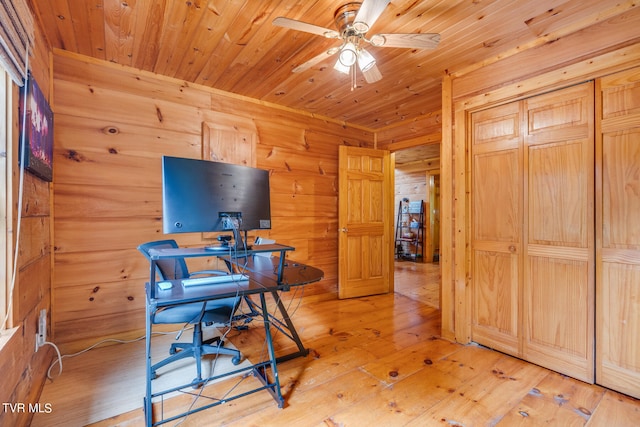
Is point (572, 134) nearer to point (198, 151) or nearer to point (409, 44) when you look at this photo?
point (409, 44)

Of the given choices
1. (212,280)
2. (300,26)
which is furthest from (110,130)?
(300,26)

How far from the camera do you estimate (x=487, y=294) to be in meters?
2.41

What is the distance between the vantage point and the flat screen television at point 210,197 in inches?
56.0

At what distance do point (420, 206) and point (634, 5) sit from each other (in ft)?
18.5

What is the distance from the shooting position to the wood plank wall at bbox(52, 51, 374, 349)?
2.28 meters

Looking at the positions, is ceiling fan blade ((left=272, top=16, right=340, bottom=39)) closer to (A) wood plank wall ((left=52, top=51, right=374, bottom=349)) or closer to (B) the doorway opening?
(A) wood plank wall ((left=52, top=51, right=374, bottom=349))

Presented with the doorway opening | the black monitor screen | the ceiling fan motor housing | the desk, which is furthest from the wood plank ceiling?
the doorway opening

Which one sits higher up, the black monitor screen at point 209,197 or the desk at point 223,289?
the black monitor screen at point 209,197

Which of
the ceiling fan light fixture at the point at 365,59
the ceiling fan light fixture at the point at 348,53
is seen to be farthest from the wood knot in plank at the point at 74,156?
the ceiling fan light fixture at the point at 365,59

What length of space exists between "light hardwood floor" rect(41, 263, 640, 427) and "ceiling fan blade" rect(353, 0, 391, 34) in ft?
7.00

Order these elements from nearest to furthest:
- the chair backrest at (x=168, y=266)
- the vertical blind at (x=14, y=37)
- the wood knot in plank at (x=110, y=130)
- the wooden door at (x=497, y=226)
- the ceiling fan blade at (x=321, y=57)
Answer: the vertical blind at (x=14, y=37), the ceiling fan blade at (x=321, y=57), the chair backrest at (x=168, y=266), the wooden door at (x=497, y=226), the wood knot in plank at (x=110, y=130)

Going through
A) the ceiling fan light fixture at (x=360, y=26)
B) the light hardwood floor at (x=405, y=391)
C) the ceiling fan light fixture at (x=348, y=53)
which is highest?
the ceiling fan light fixture at (x=360, y=26)

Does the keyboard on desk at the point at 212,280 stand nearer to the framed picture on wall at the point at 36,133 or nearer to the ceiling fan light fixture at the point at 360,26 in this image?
the framed picture on wall at the point at 36,133

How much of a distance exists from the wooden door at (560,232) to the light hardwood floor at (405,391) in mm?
210
